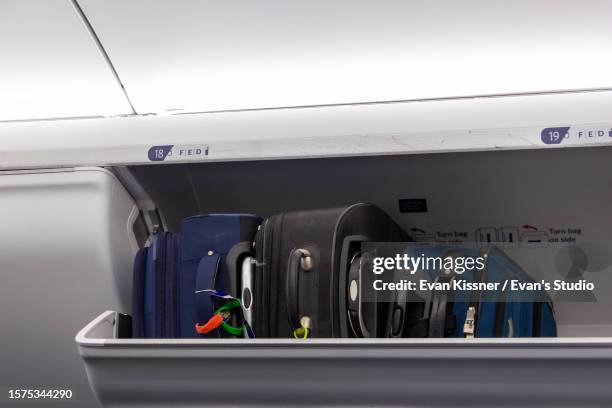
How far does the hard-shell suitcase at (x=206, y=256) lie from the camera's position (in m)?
1.43

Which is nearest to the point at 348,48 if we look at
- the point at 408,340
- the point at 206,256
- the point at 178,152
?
the point at 178,152

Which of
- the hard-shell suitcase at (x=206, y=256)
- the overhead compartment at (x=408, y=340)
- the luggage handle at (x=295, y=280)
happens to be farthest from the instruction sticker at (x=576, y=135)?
the hard-shell suitcase at (x=206, y=256)

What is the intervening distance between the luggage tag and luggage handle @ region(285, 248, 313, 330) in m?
0.12

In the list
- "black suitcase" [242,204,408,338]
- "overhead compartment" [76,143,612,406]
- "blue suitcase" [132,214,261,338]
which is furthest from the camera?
"blue suitcase" [132,214,261,338]

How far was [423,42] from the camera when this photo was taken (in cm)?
148

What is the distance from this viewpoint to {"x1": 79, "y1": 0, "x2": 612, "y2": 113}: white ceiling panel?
1.41 m

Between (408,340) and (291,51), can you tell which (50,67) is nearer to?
(291,51)

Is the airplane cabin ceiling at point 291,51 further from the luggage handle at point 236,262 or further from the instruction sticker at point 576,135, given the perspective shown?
the luggage handle at point 236,262

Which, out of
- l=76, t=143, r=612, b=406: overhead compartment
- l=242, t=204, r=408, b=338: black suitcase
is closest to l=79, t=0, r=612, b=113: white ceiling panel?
l=76, t=143, r=612, b=406: overhead compartment

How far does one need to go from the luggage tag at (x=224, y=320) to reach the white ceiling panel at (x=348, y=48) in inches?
19.4

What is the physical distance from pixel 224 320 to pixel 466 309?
519mm

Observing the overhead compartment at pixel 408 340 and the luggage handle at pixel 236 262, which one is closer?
the overhead compartment at pixel 408 340

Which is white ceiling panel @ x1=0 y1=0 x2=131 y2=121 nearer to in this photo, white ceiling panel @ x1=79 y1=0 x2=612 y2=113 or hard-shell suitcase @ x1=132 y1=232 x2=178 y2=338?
white ceiling panel @ x1=79 y1=0 x2=612 y2=113

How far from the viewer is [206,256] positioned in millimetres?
1474
